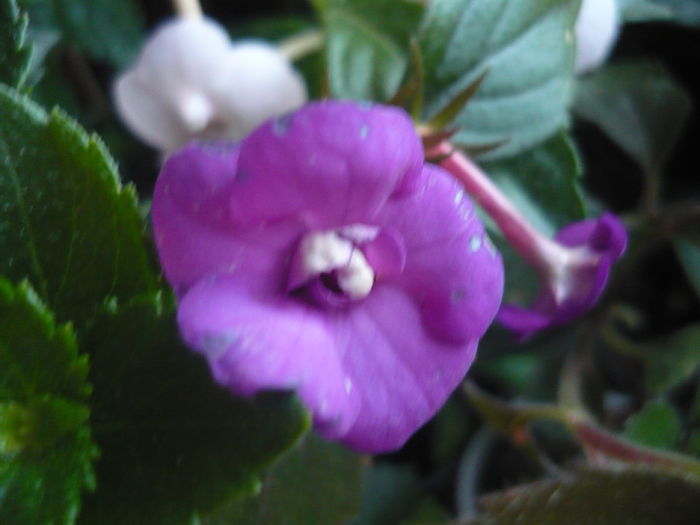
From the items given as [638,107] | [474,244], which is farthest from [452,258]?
[638,107]

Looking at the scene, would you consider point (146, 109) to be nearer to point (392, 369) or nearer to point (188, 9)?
point (188, 9)

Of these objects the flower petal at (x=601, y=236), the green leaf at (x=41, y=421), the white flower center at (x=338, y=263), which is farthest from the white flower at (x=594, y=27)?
the green leaf at (x=41, y=421)

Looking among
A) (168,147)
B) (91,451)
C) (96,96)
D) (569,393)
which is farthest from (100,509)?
(96,96)

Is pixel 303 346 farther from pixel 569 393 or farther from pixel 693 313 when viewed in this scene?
pixel 693 313

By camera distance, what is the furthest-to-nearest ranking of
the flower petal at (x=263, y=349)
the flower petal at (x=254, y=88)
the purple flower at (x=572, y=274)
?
the flower petal at (x=254, y=88) → the purple flower at (x=572, y=274) → the flower petal at (x=263, y=349)

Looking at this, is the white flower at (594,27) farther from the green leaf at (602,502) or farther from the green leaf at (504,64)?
the green leaf at (602,502)

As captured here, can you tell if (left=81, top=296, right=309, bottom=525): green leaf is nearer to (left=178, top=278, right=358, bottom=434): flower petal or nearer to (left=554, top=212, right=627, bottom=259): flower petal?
(left=178, top=278, right=358, bottom=434): flower petal
